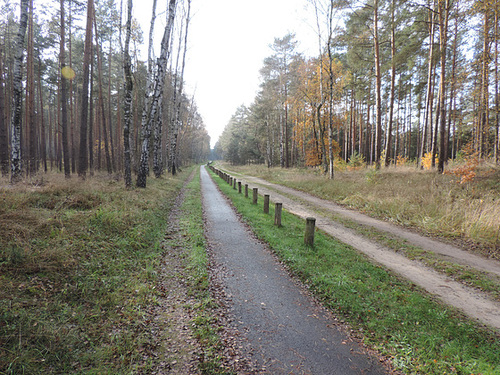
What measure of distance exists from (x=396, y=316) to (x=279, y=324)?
1829 mm

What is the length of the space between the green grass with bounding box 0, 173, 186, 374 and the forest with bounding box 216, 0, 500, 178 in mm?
11965

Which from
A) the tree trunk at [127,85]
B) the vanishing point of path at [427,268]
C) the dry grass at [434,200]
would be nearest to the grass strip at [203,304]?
the vanishing point of path at [427,268]

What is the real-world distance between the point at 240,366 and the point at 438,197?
10397 millimetres

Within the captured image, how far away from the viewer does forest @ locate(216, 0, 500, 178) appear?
39.1 ft

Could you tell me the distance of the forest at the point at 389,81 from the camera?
11922mm

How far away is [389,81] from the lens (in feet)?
Answer: 88.2

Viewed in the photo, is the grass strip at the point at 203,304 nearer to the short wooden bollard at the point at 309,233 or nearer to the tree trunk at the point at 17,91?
the short wooden bollard at the point at 309,233

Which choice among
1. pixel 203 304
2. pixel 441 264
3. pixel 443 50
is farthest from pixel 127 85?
pixel 443 50

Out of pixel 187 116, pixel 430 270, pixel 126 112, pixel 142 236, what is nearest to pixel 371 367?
pixel 430 270

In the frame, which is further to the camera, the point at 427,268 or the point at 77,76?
the point at 77,76

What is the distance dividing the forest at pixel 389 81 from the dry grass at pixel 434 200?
7.15 feet

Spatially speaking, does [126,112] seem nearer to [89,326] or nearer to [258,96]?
[89,326]

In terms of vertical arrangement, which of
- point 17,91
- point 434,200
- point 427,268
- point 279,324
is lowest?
point 279,324

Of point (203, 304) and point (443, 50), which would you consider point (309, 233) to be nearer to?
point (203, 304)
